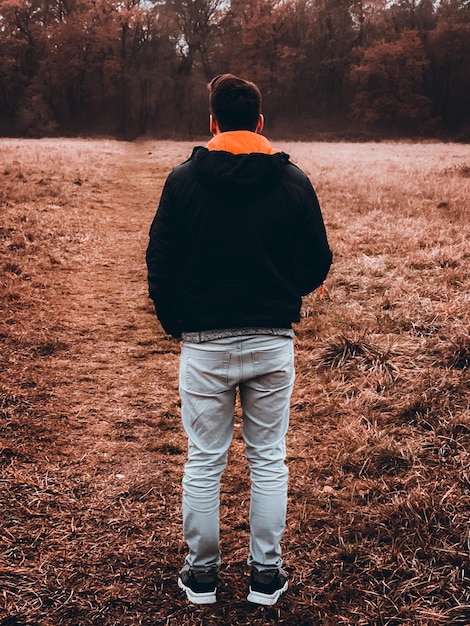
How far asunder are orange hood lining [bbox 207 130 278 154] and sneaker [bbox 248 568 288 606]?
187 centimetres

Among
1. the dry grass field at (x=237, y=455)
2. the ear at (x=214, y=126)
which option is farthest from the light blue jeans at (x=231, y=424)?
the ear at (x=214, y=126)

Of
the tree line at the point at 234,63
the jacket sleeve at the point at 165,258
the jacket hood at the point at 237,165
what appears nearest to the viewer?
the jacket hood at the point at 237,165

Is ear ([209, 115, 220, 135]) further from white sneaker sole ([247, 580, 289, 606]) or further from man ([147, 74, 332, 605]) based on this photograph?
white sneaker sole ([247, 580, 289, 606])

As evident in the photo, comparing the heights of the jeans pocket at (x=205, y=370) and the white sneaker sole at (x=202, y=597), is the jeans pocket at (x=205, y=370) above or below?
above

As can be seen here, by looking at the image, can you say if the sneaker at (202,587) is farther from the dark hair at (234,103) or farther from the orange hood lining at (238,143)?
the dark hair at (234,103)

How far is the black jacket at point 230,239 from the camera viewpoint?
199 centimetres

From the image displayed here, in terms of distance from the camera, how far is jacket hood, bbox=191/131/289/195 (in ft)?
6.41

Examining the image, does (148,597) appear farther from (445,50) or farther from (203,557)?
(445,50)

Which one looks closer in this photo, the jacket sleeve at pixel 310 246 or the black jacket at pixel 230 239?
the black jacket at pixel 230 239

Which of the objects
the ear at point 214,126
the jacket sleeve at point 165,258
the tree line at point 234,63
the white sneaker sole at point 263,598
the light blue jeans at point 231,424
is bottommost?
the white sneaker sole at point 263,598

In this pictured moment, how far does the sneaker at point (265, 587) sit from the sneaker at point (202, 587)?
0.18 metres

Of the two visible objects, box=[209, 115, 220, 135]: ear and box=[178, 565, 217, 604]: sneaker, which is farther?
box=[178, 565, 217, 604]: sneaker

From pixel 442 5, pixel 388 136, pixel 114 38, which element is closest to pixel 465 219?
pixel 388 136

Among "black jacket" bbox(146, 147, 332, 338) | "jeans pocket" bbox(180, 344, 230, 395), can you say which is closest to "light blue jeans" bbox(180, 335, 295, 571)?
"jeans pocket" bbox(180, 344, 230, 395)
